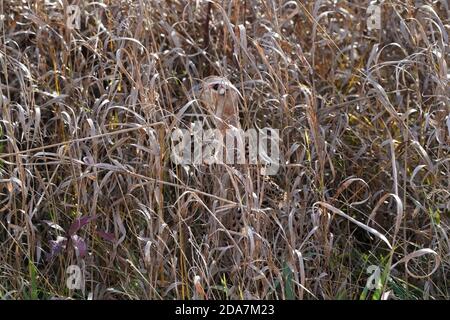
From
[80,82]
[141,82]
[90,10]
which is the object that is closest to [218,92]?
[141,82]

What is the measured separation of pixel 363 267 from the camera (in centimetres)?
288

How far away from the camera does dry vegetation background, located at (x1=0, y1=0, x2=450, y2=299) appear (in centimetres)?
271

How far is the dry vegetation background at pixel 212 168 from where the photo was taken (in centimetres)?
271

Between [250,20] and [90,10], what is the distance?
54cm

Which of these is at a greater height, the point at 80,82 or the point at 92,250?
the point at 80,82

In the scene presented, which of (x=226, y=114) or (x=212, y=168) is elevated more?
(x=226, y=114)

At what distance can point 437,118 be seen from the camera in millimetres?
2910

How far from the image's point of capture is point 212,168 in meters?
2.86
